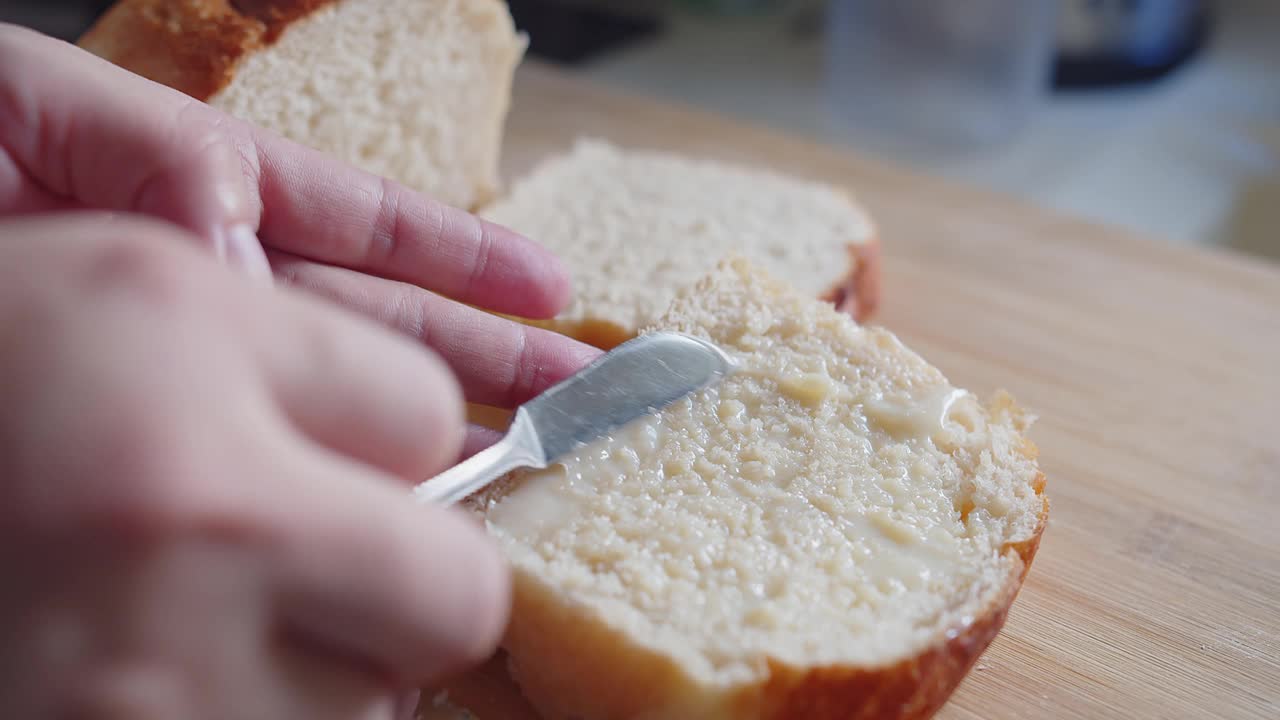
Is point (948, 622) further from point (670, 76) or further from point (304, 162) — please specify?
point (670, 76)

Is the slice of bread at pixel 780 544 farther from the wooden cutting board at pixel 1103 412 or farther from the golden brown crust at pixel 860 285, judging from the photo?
the golden brown crust at pixel 860 285

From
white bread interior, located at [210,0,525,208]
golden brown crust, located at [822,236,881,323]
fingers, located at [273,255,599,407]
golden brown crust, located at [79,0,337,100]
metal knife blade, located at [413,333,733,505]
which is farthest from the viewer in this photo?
golden brown crust, located at [822,236,881,323]

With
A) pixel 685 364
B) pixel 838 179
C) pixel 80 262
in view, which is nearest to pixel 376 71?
pixel 685 364

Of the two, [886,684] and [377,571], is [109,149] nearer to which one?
[377,571]

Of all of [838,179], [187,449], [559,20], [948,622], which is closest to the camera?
[187,449]

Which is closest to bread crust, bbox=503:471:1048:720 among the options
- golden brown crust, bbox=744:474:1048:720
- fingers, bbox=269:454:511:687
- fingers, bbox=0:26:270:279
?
golden brown crust, bbox=744:474:1048:720

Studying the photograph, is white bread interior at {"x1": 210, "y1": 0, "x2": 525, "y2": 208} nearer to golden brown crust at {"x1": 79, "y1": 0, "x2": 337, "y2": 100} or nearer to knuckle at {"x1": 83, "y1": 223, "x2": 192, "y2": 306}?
golden brown crust at {"x1": 79, "y1": 0, "x2": 337, "y2": 100}
